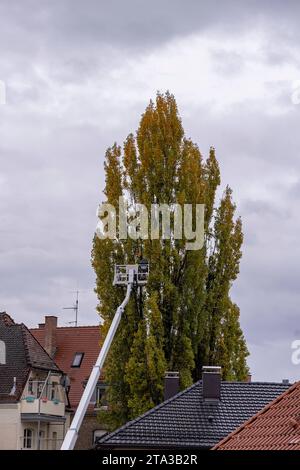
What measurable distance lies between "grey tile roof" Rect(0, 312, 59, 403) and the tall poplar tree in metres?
11.2

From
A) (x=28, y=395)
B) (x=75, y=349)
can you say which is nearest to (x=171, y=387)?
(x=28, y=395)

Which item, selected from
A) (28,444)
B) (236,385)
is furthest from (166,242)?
(28,444)

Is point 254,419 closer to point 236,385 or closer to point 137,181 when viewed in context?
point 236,385

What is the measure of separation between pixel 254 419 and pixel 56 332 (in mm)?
54006

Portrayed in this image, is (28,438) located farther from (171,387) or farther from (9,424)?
(171,387)

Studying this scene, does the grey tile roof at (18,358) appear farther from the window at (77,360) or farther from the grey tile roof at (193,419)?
the grey tile roof at (193,419)

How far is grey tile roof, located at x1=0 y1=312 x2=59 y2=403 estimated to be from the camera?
191 ft

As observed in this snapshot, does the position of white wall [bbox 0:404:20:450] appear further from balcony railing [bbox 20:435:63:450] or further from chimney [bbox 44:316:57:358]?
chimney [bbox 44:316:57:358]

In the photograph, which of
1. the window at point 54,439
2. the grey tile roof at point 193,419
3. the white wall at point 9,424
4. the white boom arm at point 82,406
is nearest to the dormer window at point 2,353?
the white wall at point 9,424

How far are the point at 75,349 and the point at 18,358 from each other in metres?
9.56

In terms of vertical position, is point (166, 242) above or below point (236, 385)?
above
